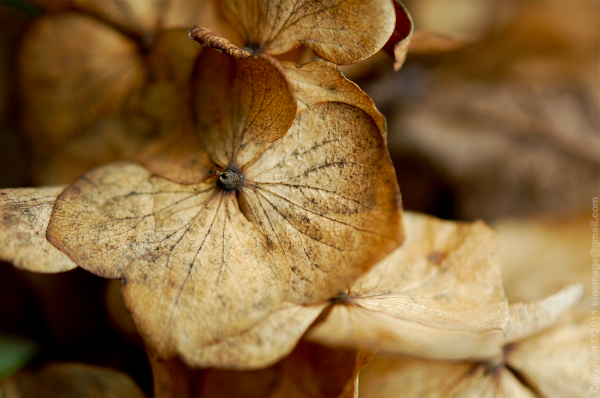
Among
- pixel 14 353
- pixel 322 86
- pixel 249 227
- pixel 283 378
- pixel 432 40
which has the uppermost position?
pixel 432 40

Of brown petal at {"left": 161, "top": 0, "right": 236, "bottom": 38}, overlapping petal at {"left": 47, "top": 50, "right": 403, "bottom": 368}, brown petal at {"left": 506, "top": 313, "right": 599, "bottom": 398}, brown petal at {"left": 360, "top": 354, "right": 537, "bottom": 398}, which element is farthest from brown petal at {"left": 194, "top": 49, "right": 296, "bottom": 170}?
brown petal at {"left": 506, "top": 313, "right": 599, "bottom": 398}

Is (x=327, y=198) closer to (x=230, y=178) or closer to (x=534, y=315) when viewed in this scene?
(x=230, y=178)

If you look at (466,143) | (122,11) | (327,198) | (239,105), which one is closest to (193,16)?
(122,11)

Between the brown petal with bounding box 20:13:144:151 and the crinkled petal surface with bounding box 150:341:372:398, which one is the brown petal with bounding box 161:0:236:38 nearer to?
the brown petal with bounding box 20:13:144:151

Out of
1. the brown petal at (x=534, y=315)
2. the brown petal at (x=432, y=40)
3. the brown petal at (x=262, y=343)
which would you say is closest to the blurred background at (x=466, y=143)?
the brown petal at (x=432, y=40)

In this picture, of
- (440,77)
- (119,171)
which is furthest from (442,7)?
(119,171)

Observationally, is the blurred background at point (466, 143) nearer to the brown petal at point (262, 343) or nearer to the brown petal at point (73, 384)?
the brown petal at point (73, 384)
